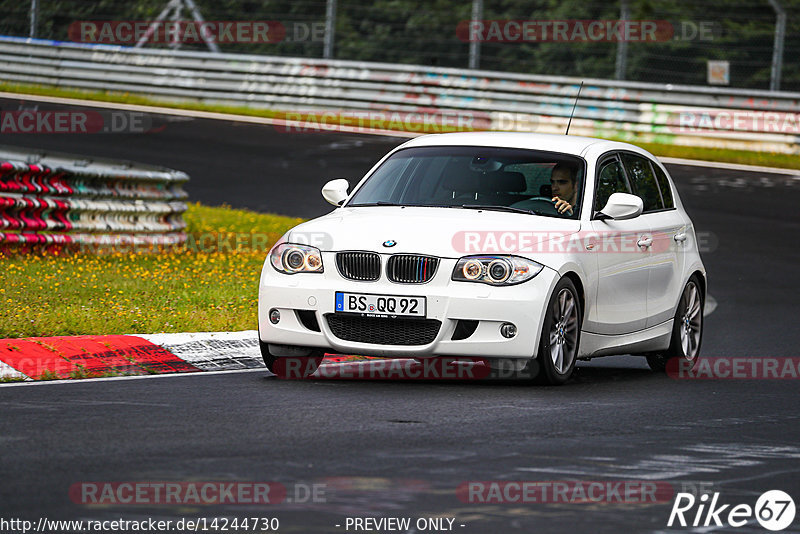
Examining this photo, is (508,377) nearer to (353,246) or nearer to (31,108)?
(353,246)

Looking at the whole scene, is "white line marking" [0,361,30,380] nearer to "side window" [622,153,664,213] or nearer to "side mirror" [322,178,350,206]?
"side mirror" [322,178,350,206]

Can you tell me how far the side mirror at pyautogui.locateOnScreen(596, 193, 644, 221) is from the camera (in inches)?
393

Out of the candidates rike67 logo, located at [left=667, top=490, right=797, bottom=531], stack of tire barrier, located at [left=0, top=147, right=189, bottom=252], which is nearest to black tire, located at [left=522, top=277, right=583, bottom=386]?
rike67 logo, located at [left=667, top=490, right=797, bottom=531]

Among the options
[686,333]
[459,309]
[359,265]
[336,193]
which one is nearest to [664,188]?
[686,333]

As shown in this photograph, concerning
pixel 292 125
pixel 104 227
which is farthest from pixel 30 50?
pixel 104 227

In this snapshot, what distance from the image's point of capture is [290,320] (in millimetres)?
9359

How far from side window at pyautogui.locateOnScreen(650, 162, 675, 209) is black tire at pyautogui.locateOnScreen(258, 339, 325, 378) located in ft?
10.5

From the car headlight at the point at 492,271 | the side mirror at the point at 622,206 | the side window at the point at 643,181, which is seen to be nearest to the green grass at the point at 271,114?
the side window at the point at 643,181

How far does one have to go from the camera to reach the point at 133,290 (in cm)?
1245

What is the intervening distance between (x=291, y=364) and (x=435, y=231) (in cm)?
131

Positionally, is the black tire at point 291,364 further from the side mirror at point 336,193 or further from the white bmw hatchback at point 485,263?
the side mirror at point 336,193

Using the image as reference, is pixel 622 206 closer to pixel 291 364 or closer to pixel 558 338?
pixel 558 338

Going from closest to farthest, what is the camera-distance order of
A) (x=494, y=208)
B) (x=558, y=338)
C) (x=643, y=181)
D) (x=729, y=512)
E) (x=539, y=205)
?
1. (x=729, y=512)
2. (x=558, y=338)
3. (x=494, y=208)
4. (x=539, y=205)
5. (x=643, y=181)

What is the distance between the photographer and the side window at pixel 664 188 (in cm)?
1154
